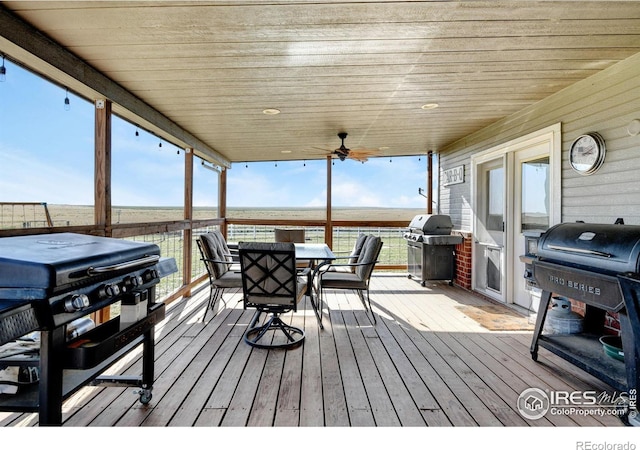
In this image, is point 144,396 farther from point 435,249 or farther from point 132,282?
point 435,249

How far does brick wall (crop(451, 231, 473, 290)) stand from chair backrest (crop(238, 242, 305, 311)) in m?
3.27

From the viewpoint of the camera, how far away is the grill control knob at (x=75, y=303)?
4.34 feet

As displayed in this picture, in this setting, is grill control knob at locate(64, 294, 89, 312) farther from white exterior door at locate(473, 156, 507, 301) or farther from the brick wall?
the brick wall

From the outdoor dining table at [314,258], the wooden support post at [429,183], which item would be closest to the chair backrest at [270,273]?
the outdoor dining table at [314,258]

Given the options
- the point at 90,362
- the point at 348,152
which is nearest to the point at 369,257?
the point at 348,152

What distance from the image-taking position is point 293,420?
1.89 m

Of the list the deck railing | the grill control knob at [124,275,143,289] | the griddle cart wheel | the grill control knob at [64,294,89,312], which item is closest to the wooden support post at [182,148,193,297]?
the deck railing

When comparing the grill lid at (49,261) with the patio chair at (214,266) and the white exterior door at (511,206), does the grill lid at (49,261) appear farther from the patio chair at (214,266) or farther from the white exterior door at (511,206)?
the white exterior door at (511,206)

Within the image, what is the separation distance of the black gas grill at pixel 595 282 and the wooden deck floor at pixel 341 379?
0.68 ft

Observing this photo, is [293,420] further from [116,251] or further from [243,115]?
[243,115]

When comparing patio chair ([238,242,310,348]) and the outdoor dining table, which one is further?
the outdoor dining table

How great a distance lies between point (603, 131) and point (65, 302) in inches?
149

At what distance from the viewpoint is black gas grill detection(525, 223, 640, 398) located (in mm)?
1896

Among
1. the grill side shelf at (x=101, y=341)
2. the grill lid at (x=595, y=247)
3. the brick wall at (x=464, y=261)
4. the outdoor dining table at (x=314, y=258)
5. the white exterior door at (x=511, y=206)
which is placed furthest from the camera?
the brick wall at (x=464, y=261)
